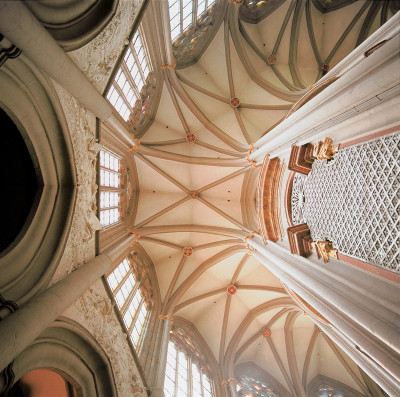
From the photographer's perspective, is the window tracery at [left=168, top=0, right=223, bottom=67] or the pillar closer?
the pillar

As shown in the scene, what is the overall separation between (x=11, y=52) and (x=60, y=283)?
3.24 meters

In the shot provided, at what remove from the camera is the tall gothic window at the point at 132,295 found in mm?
8695

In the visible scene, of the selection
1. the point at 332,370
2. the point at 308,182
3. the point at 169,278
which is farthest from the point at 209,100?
the point at 332,370

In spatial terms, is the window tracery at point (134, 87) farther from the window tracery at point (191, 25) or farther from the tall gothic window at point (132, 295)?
the tall gothic window at point (132, 295)

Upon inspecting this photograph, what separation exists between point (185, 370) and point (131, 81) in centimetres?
1078

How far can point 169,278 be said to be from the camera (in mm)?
12984

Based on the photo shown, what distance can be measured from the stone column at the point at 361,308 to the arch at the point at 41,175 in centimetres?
464

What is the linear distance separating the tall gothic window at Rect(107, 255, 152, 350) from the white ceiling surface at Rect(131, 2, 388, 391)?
4.99 feet

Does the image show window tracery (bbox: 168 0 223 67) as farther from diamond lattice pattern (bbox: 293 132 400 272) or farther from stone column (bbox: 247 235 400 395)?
stone column (bbox: 247 235 400 395)

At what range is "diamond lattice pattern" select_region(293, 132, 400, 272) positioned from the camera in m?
3.70

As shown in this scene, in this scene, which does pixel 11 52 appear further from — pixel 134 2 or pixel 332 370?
pixel 332 370

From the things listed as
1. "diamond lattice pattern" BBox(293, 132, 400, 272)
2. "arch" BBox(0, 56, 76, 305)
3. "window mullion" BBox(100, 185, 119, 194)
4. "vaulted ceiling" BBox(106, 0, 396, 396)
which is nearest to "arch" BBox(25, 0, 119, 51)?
"arch" BBox(0, 56, 76, 305)

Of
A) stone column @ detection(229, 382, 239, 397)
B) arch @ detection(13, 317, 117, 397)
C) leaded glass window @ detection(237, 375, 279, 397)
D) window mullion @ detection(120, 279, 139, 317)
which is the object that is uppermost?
window mullion @ detection(120, 279, 139, 317)

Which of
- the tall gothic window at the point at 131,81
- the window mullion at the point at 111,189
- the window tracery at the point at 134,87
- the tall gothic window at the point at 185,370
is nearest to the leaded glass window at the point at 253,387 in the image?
the tall gothic window at the point at 185,370
